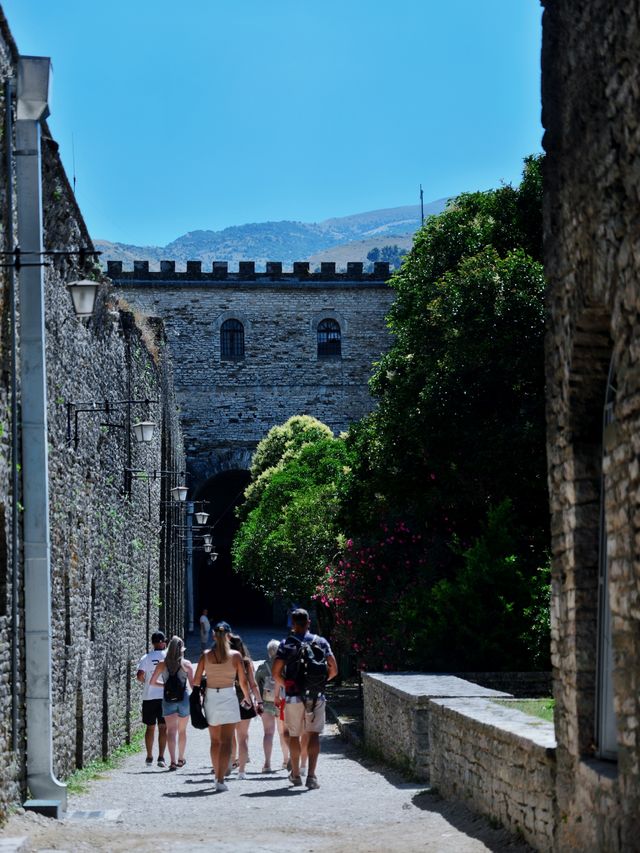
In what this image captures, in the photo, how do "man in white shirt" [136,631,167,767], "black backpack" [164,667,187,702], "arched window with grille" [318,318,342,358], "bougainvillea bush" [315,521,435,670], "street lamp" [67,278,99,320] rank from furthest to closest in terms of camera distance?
"arched window with grille" [318,318,342,358] → "bougainvillea bush" [315,521,435,670] → "man in white shirt" [136,631,167,767] → "black backpack" [164,667,187,702] → "street lamp" [67,278,99,320]

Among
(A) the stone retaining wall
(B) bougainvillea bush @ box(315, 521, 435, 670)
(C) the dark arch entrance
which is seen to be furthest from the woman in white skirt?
(C) the dark arch entrance

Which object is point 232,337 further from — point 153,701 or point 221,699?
point 221,699

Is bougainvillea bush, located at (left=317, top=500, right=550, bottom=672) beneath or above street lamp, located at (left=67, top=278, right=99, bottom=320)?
beneath

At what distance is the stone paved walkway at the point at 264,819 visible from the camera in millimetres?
9367

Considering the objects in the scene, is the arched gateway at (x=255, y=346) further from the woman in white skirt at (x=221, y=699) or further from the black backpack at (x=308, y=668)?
the black backpack at (x=308, y=668)

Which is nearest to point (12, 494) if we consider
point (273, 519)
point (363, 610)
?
point (363, 610)

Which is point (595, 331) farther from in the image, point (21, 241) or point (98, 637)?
point (98, 637)

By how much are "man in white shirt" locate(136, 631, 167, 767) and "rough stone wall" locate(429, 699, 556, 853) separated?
4.80 meters

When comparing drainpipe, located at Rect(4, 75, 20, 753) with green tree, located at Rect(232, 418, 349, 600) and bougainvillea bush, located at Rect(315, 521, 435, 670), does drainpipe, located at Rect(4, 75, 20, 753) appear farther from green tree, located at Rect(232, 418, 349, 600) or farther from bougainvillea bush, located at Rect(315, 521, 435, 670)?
green tree, located at Rect(232, 418, 349, 600)

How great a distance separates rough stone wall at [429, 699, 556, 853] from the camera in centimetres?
852

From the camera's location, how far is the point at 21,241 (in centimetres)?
1175

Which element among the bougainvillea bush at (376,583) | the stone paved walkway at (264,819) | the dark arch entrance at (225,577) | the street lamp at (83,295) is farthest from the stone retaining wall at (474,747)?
the dark arch entrance at (225,577)

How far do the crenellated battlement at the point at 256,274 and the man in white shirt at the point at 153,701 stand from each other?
42.1 m

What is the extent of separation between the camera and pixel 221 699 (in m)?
12.9
